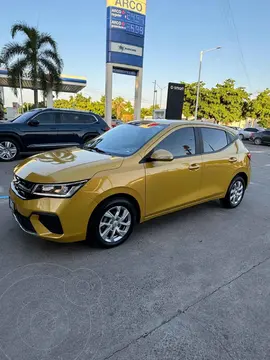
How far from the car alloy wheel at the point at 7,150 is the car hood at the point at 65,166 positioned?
5.49 m

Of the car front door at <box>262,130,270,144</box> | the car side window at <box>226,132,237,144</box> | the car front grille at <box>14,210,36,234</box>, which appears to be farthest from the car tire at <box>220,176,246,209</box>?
the car front door at <box>262,130,270,144</box>

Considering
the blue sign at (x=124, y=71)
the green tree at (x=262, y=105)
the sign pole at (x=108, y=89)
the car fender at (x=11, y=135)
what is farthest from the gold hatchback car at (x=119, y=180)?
the green tree at (x=262, y=105)

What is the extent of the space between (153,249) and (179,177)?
42.9 inches

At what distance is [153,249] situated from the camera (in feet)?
10.9

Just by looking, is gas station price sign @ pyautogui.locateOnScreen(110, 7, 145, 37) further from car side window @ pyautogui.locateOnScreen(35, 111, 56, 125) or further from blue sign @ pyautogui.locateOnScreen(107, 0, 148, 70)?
car side window @ pyautogui.locateOnScreen(35, 111, 56, 125)

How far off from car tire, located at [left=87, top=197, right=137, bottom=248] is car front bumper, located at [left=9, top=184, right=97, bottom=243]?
12 cm

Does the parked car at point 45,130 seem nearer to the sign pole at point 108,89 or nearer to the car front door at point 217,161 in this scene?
the car front door at point 217,161

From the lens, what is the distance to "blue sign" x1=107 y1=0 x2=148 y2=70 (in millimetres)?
18500

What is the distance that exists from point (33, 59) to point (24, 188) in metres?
18.8

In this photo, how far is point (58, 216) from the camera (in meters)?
2.77

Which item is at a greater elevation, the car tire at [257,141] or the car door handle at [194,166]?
the car door handle at [194,166]

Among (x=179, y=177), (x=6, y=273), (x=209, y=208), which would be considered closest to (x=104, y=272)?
(x=6, y=273)

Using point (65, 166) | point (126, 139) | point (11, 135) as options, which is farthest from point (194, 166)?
point (11, 135)

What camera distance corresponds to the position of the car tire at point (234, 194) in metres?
4.86
